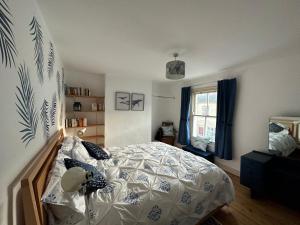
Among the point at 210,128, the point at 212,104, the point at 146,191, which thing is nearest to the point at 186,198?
the point at 146,191

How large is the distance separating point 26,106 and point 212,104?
12.8 feet

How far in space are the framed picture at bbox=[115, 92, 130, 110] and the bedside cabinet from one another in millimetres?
3073

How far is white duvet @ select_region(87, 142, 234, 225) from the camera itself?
1259mm

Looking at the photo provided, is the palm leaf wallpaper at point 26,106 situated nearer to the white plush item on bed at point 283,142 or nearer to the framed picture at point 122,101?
the framed picture at point 122,101

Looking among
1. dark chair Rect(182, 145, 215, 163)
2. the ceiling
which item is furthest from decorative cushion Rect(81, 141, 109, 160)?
dark chair Rect(182, 145, 215, 163)

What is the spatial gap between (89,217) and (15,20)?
1.44 metres

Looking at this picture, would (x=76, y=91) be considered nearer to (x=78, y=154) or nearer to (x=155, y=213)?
(x=78, y=154)

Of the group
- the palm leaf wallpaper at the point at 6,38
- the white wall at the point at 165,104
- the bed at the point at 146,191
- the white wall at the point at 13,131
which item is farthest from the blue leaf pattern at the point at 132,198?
the white wall at the point at 165,104

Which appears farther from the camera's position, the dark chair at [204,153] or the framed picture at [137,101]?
the framed picture at [137,101]

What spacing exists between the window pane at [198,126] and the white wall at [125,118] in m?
1.42

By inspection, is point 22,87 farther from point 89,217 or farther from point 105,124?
point 105,124

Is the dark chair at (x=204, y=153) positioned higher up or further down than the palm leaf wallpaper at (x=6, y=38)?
further down

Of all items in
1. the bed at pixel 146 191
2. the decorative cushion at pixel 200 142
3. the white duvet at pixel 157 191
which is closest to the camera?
the bed at pixel 146 191

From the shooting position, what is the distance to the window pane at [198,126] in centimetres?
429
